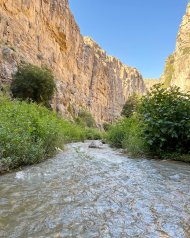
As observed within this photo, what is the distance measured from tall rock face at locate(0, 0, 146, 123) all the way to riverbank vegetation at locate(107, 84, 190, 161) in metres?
17.5

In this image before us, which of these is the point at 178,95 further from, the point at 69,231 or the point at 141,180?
the point at 69,231

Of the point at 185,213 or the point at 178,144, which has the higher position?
the point at 178,144

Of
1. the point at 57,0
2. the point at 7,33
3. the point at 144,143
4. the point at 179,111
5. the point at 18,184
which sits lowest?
the point at 18,184

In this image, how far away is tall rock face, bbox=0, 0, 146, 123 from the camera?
28.2 m

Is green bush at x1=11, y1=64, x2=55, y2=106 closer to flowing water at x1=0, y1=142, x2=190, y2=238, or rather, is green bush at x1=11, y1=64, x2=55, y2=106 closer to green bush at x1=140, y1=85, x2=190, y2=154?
green bush at x1=140, y1=85, x2=190, y2=154

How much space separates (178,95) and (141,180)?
4.29 m

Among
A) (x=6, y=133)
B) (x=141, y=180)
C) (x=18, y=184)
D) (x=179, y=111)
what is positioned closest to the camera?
(x=18, y=184)

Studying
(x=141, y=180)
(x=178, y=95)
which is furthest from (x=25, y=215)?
(x=178, y=95)

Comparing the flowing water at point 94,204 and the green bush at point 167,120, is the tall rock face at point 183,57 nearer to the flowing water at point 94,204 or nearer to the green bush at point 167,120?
the green bush at point 167,120

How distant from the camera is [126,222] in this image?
2.79m

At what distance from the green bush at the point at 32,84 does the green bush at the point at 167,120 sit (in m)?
16.5

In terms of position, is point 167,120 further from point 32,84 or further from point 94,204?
point 32,84

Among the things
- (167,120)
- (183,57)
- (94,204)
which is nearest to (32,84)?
(167,120)

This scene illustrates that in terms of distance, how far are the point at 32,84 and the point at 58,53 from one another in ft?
71.3
